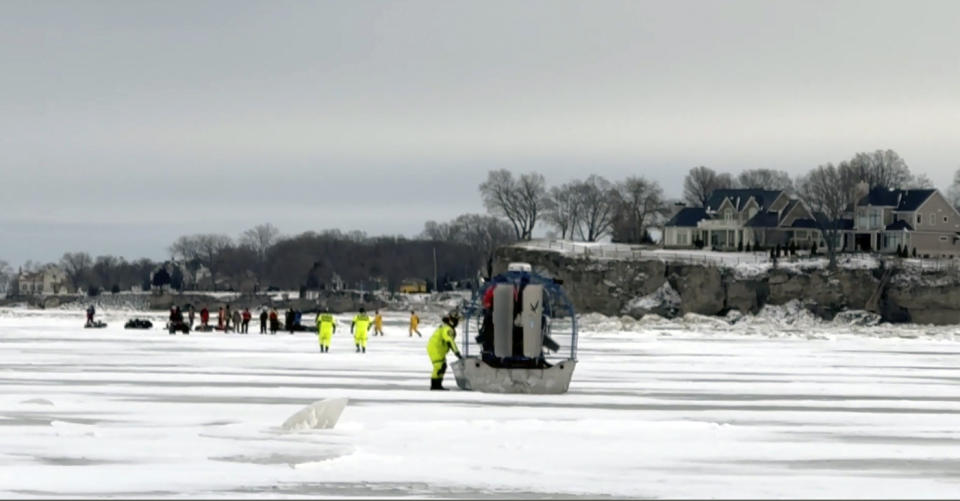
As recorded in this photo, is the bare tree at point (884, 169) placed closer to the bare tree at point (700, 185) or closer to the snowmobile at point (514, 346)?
the bare tree at point (700, 185)

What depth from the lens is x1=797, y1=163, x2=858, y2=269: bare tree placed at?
125 m

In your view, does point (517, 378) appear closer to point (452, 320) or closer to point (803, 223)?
point (452, 320)

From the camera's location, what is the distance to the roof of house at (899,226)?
121500mm

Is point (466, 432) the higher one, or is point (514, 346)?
point (514, 346)

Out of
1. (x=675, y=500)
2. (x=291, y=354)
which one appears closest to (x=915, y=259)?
(x=291, y=354)

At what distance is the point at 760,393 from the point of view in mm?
28297

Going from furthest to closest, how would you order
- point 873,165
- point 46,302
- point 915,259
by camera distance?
1. point 46,302
2. point 873,165
3. point 915,259

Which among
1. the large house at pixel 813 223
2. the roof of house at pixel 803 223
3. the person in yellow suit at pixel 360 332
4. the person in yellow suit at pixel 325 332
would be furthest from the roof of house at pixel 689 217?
the person in yellow suit at pixel 325 332

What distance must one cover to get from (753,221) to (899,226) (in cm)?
1241

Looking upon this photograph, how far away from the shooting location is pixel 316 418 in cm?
1995

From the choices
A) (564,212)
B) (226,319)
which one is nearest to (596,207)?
(564,212)

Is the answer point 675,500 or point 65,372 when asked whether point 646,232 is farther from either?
point 675,500

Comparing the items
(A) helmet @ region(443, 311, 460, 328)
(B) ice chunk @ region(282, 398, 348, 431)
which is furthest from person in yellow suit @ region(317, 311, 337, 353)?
(B) ice chunk @ region(282, 398, 348, 431)

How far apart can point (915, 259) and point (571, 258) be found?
24339mm
